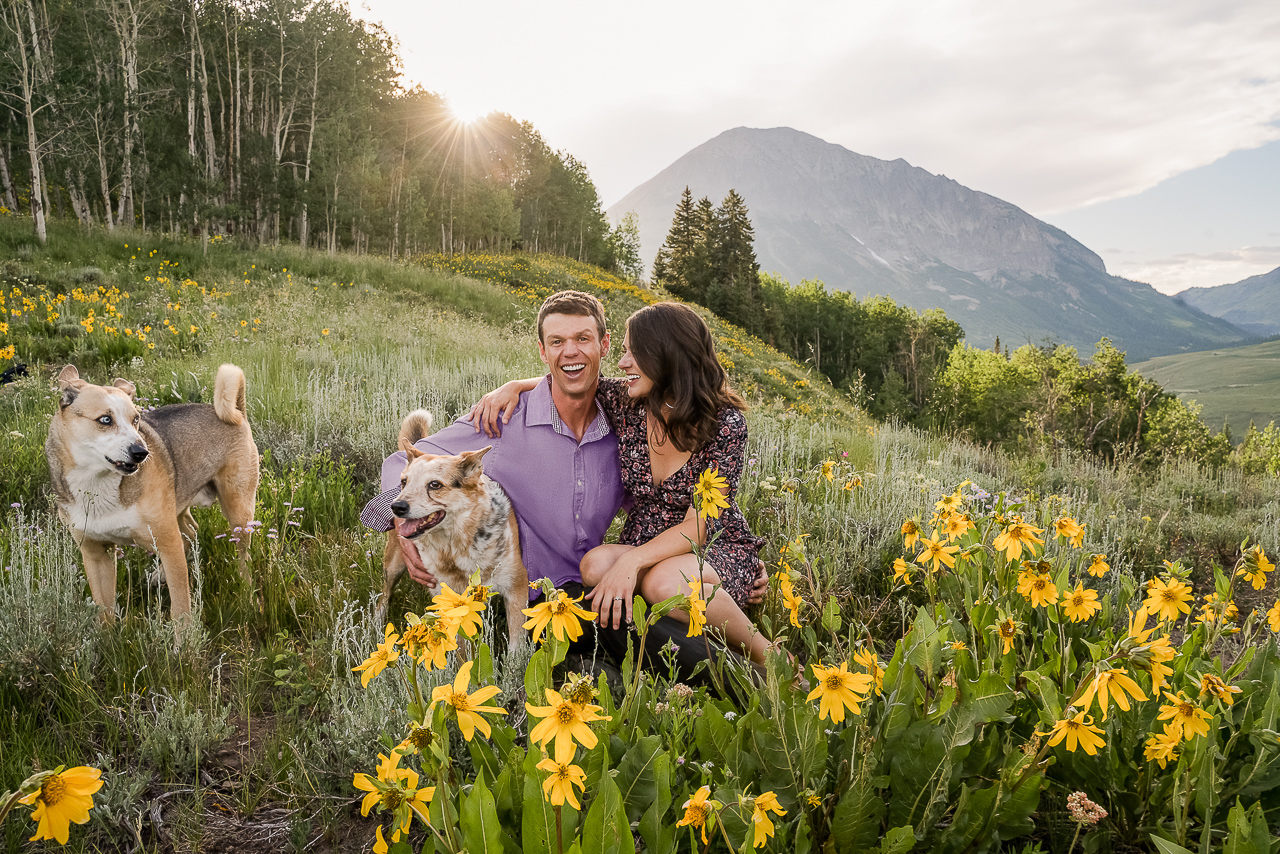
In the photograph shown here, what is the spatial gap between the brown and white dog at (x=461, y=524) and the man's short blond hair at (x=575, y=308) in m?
0.79

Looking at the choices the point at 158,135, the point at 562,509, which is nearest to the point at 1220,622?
the point at 562,509

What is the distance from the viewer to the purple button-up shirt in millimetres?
3217

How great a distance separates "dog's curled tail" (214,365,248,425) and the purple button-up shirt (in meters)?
0.99

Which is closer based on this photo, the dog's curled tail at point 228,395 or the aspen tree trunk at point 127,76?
the dog's curled tail at point 228,395

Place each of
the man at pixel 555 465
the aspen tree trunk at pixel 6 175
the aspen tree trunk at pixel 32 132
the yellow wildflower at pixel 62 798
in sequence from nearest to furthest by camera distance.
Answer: the yellow wildflower at pixel 62 798 → the man at pixel 555 465 → the aspen tree trunk at pixel 32 132 → the aspen tree trunk at pixel 6 175

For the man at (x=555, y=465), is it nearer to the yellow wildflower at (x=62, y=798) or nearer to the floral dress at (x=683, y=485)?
the floral dress at (x=683, y=485)

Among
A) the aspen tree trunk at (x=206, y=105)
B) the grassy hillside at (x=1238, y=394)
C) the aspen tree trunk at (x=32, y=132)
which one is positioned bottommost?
the grassy hillside at (x=1238, y=394)

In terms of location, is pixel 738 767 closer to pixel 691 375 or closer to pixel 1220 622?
pixel 1220 622

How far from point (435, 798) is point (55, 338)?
950cm

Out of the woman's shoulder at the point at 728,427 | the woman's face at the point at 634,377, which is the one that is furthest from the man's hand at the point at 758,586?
the woman's face at the point at 634,377

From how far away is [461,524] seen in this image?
285cm

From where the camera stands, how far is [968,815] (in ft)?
4.95

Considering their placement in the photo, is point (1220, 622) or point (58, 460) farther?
point (58, 460)

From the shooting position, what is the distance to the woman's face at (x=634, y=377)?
3.09m
